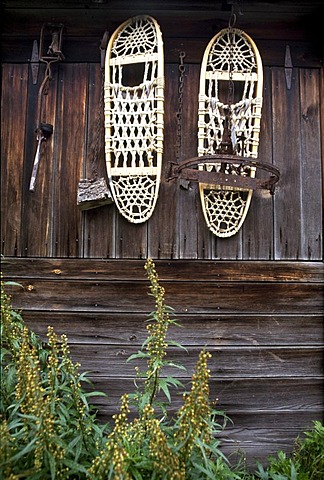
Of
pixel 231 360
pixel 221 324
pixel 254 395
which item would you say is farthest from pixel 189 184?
pixel 254 395

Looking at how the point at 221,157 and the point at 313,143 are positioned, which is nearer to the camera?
the point at 221,157

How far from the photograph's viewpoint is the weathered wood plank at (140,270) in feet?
9.71

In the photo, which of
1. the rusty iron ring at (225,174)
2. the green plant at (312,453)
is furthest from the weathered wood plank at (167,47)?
the green plant at (312,453)

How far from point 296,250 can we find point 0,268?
1860mm

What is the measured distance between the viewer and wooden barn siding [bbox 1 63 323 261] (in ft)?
9.80

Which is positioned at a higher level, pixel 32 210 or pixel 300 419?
pixel 32 210

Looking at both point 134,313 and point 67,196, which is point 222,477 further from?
point 67,196

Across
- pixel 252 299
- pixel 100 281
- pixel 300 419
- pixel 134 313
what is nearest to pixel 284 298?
pixel 252 299

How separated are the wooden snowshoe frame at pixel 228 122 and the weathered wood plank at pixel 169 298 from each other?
0.38m

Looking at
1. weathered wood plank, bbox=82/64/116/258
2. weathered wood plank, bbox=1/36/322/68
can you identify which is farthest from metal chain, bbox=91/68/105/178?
weathered wood plank, bbox=1/36/322/68

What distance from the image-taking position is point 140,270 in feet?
9.73

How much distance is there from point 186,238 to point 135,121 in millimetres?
795

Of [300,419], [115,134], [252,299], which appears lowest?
[300,419]

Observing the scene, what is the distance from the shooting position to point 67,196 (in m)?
3.03
